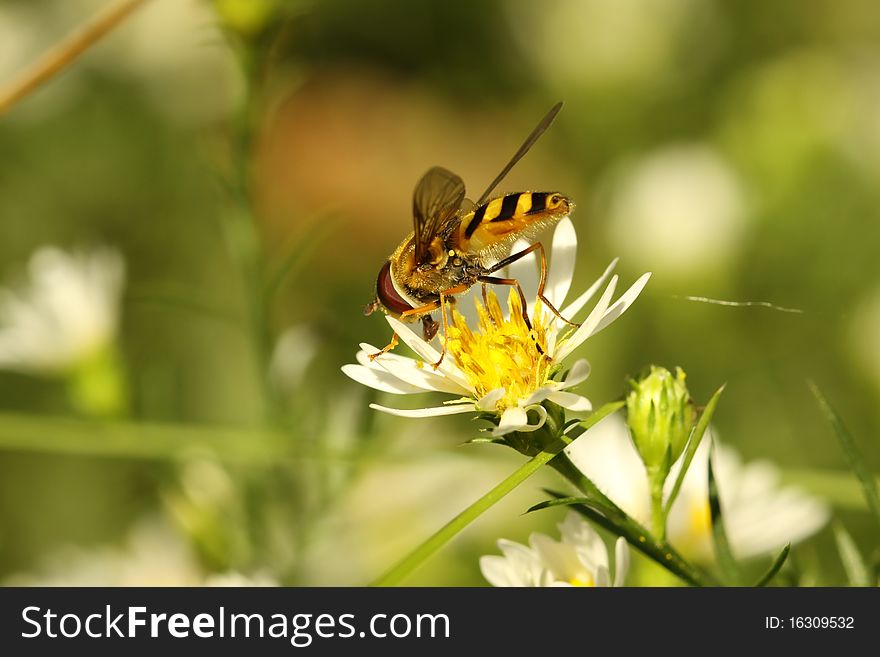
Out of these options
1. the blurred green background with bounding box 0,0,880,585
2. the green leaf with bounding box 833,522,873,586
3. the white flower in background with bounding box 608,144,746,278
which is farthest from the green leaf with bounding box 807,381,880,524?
the white flower in background with bounding box 608,144,746,278

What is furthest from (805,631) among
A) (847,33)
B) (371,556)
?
(847,33)

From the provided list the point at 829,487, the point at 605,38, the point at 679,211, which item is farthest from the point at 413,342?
the point at 605,38

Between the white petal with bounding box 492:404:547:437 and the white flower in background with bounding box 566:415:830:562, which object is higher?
the white flower in background with bounding box 566:415:830:562

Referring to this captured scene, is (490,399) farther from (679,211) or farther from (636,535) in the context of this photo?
(679,211)

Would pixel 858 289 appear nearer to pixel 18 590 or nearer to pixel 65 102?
pixel 18 590

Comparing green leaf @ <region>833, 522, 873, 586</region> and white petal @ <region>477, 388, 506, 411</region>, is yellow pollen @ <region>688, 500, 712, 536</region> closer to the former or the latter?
green leaf @ <region>833, 522, 873, 586</region>
